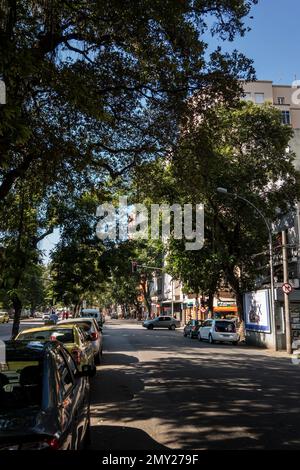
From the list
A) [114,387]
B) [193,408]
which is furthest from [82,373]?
[114,387]

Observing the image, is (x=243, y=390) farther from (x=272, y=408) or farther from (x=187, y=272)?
(x=187, y=272)

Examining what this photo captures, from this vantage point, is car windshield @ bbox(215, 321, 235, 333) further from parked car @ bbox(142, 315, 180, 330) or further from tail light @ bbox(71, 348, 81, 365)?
parked car @ bbox(142, 315, 180, 330)

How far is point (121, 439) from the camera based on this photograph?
23.1 feet

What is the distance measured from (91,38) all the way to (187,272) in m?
23.9

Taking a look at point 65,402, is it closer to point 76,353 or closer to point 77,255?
point 76,353

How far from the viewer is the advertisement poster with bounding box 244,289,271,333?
29.2 metres

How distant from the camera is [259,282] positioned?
1448 inches

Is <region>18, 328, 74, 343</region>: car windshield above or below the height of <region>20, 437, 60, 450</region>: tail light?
above

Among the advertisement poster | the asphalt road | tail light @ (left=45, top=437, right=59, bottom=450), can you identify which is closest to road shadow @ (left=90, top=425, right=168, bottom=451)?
the asphalt road

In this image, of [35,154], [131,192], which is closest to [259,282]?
[131,192]
